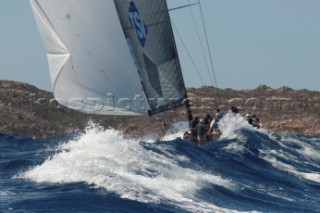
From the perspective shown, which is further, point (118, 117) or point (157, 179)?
point (118, 117)

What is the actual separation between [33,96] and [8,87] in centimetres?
216

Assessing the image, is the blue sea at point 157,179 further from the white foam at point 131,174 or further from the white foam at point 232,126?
the white foam at point 232,126

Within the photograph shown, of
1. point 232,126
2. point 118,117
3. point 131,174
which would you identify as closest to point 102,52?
→ point 232,126

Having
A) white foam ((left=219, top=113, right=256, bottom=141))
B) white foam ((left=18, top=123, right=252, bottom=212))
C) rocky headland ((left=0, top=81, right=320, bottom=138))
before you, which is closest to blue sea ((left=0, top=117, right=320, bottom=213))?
white foam ((left=18, top=123, right=252, bottom=212))

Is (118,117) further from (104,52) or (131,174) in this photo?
(131,174)

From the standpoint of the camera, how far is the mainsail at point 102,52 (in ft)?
72.9

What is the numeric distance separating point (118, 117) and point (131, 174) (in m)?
27.8

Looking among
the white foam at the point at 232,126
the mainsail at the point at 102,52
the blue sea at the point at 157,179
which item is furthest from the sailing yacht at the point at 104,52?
the white foam at the point at 232,126

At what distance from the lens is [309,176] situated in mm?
21984

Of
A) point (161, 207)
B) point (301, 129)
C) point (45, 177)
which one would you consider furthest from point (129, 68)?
point (301, 129)

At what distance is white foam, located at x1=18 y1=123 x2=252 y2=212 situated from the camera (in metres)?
14.6

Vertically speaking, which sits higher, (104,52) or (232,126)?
(104,52)

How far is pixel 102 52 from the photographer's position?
75.6ft

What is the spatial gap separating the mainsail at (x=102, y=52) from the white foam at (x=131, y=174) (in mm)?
3305
